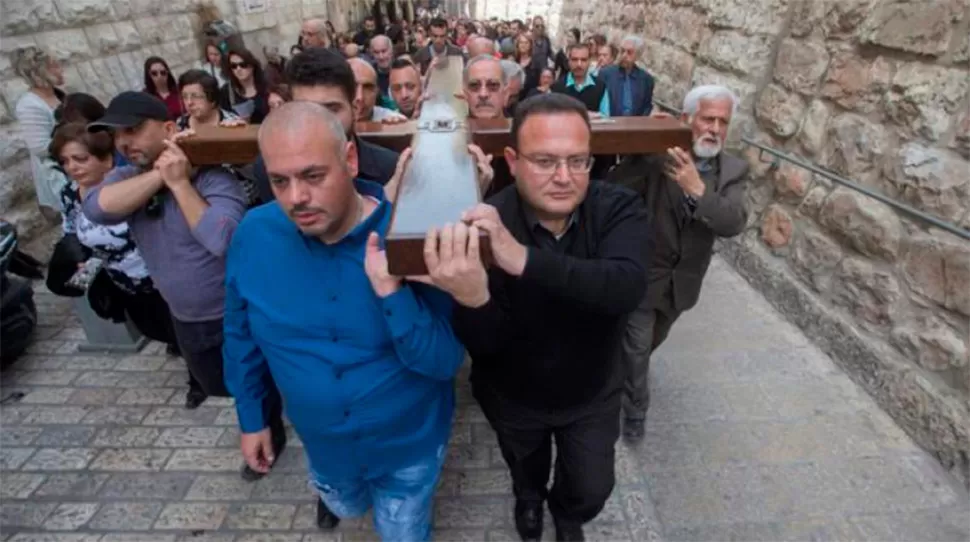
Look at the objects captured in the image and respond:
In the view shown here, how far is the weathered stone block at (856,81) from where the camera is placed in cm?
355

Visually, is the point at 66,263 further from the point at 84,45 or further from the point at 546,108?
the point at 84,45

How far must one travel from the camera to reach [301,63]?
2.66 m

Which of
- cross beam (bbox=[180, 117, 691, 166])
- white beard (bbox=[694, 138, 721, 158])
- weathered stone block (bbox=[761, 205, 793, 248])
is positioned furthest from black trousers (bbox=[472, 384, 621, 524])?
weathered stone block (bbox=[761, 205, 793, 248])

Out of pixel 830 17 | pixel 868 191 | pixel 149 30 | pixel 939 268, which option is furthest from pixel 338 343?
pixel 149 30

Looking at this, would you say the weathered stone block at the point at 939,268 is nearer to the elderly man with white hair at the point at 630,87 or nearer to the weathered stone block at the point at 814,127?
the weathered stone block at the point at 814,127

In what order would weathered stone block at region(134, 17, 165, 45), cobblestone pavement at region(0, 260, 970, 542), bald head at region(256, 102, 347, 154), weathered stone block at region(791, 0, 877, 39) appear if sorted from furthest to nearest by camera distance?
weathered stone block at region(134, 17, 165, 45)
weathered stone block at region(791, 0, 877, 39)
cobblestone pavement at region(0, 260, 970, 542)
bald head at region(256, 102, 347, 154)

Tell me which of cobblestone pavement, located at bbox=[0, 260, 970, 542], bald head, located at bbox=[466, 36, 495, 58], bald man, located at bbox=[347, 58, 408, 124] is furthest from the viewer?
bald head, located at bbox=[466, 36, 495, 58]

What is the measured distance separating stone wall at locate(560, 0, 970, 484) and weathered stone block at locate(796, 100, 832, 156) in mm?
12

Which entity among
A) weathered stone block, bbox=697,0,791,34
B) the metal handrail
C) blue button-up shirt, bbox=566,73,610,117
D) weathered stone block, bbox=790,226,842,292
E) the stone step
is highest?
weathered stone block, bbox=697,0,791,34

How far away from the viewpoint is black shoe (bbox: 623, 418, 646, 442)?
10.6ft

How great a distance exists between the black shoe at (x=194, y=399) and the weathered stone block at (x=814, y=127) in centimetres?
434

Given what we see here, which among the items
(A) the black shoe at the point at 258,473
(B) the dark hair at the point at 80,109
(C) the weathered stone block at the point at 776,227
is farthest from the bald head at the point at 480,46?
(A) the black shoe at the point at 258,473

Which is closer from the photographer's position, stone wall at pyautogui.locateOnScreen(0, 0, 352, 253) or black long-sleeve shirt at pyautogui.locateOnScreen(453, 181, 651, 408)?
black long-sleeve shirt at pyautogui.locateOnScreen(453, 181, 651, 408)

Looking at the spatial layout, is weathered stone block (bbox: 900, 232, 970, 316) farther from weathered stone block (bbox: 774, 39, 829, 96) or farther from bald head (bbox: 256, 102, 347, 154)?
bald head (bbox: 256, 102, 347, 154)
